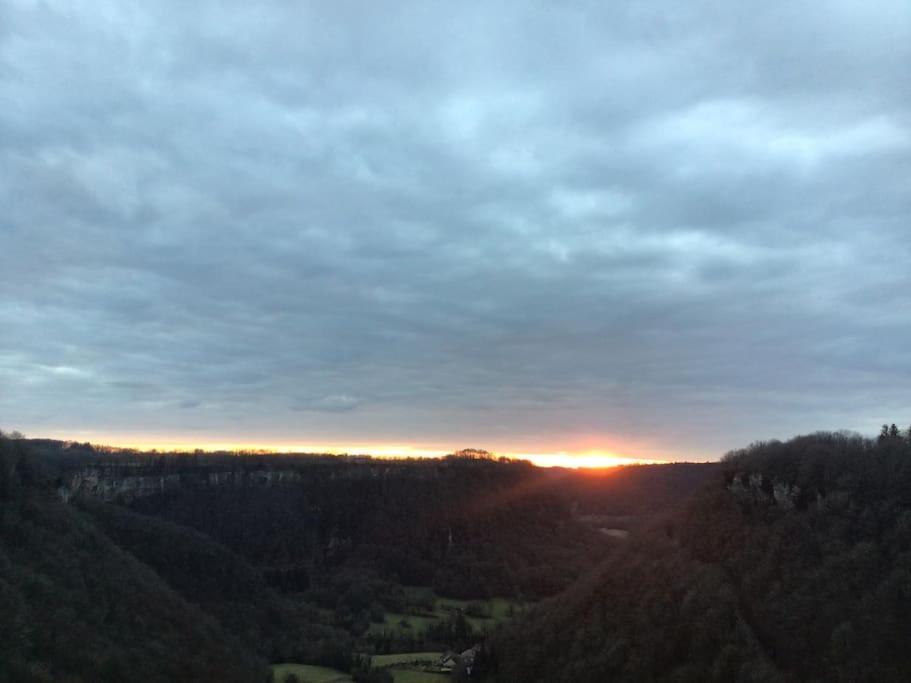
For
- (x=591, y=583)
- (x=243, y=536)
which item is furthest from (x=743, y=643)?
(x=243, y=536)

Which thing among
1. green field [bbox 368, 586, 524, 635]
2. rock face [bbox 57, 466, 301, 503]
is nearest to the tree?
green field [bbox 368, 586, 524, 635]

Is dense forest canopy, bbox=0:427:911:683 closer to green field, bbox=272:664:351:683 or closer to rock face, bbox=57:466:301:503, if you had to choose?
green field, bbox=272:664:351:683

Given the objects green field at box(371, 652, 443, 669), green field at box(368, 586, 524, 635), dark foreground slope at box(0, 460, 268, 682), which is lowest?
green field at box(368, 586, 524, 635)

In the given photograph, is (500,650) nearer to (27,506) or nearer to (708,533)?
(708,533)

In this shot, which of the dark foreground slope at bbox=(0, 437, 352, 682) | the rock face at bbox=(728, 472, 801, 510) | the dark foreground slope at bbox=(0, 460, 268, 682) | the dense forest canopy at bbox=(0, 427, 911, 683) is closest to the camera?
the dense forest canopy at bbox=(0, 427, 911, 683)

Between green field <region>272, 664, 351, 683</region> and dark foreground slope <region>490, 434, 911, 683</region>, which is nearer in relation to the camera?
dark foreground slope <region>490, 434, 911, 683</region>
